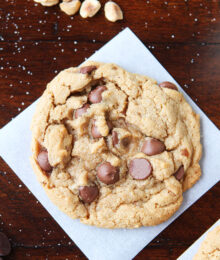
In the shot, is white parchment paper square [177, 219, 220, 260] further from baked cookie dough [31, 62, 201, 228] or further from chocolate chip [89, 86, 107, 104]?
chocolate chip [89, 86, 107, 104]

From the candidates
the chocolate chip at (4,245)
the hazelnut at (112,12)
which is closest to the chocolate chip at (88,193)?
the chocolate chip at (4,245)

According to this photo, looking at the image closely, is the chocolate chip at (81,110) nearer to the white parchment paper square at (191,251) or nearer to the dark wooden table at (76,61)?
the dark wooden table at (76,61)

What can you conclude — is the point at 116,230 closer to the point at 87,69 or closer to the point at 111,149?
the point at 111,149

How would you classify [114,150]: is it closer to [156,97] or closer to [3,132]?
[156,97]

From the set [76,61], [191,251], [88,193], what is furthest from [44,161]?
[191,251]

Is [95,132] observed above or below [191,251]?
above
